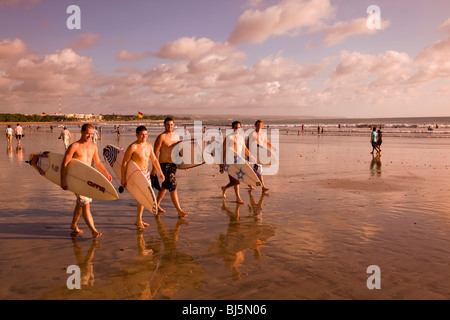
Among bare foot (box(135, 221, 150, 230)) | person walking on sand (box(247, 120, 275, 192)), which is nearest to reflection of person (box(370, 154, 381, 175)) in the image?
person walking on sand (box(247, 120, 275, 192))

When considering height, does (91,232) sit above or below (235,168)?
below

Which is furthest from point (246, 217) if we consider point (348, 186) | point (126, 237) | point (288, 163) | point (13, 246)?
point (288, 163)

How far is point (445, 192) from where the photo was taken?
10.2 m

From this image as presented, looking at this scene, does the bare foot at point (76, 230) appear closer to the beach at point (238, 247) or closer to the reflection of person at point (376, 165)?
the beach at point (238, 247)

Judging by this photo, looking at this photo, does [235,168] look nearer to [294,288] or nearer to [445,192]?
[294,288]

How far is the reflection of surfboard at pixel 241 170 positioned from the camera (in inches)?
352

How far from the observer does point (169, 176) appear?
24.7 feet

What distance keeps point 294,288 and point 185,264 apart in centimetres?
165

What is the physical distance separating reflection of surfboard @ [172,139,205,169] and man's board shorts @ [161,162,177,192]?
17cm

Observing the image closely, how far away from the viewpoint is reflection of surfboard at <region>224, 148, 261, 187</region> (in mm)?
8930

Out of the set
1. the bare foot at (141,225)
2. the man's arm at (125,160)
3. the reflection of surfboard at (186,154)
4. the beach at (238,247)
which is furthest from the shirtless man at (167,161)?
the man's arm at (125,160)

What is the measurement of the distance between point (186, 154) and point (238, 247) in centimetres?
322

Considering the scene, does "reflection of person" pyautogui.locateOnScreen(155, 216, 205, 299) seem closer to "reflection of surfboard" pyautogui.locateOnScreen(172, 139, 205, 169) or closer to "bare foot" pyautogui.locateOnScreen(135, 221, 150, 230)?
"bare foot" pyautogui.locateOnScreen(135, 221, 150, 230)

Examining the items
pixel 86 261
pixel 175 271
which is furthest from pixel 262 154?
pixel 86 261
